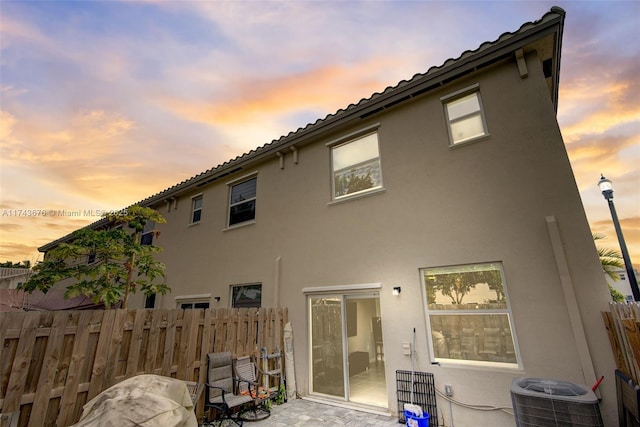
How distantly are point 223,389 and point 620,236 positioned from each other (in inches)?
350

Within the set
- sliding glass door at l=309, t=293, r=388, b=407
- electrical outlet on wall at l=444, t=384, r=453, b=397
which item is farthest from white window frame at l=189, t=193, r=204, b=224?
electrical outlet on wall at l=444, t=384, r=453, b=397

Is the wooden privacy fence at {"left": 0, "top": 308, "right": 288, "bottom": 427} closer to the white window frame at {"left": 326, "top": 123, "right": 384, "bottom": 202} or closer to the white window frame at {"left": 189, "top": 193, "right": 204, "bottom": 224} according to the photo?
the white window frame at {"left": 326, "top": 123, "right": 384, "bottom": 202}

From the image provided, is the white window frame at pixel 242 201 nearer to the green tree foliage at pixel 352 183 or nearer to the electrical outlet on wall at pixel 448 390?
the green tree foliage at pixel 352 183

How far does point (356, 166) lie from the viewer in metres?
7.23

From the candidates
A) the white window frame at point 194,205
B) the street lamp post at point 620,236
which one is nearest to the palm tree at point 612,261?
the street lamp post at point 620,236

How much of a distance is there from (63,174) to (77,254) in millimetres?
7463

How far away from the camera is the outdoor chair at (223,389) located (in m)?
4.87

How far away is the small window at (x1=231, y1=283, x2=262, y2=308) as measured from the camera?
807 cm

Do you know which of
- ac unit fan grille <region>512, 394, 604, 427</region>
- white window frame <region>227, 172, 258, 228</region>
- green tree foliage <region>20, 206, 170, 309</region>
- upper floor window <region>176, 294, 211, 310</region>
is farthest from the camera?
upper floor window <region>176, 294, 211, 310</region>

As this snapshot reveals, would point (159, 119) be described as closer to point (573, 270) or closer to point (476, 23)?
point (476, 23)

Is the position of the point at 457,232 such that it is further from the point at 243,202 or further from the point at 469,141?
the point at 243,202

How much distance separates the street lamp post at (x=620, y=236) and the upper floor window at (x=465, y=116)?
3.45 metres

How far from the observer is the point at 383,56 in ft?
25.5

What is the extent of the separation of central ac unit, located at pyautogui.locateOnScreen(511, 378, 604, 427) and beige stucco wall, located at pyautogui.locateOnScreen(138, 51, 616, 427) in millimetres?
1202
